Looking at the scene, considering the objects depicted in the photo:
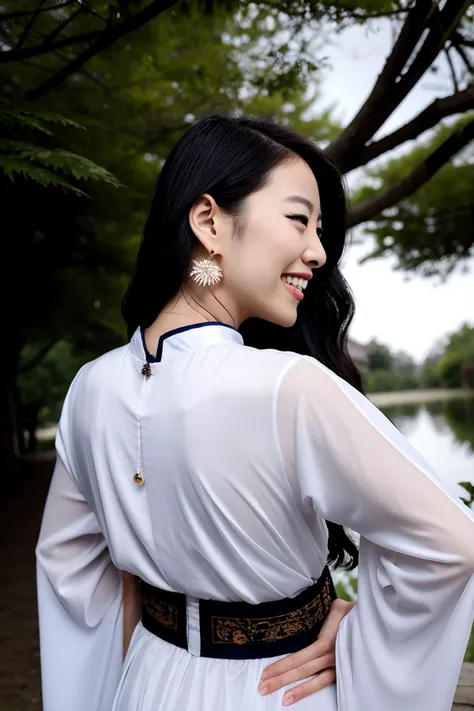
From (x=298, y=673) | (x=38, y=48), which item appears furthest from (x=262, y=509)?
(x=38, y=48)

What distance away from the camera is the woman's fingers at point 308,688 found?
3.11 feet

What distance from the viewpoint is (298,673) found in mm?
962

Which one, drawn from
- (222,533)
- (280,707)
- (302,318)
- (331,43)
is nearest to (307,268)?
(302,318)

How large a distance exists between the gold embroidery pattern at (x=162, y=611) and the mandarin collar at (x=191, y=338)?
0.39 meters

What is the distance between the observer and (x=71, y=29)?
413cm

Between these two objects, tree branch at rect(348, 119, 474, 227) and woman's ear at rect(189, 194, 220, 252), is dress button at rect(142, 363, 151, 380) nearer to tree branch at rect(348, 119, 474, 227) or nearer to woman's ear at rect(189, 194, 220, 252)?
woman's ear at rect(189, 194, 220, 252)

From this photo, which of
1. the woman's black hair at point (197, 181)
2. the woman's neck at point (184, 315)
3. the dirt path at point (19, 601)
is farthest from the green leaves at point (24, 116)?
the dirt path at point (19, 601)

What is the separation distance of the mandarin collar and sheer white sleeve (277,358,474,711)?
0.15 meters

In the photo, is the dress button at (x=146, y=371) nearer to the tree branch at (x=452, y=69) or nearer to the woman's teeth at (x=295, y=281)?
the woman's teeth at (x=295, y=281)

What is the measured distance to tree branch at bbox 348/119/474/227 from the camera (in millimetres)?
2756

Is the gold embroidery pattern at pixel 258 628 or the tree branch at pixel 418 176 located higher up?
the tree branch at pixel 418 176

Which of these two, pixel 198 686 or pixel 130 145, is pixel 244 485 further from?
pixel 130 145

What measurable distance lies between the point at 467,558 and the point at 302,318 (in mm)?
629

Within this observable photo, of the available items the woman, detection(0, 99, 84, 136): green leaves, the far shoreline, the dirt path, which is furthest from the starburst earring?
the far shoreline
